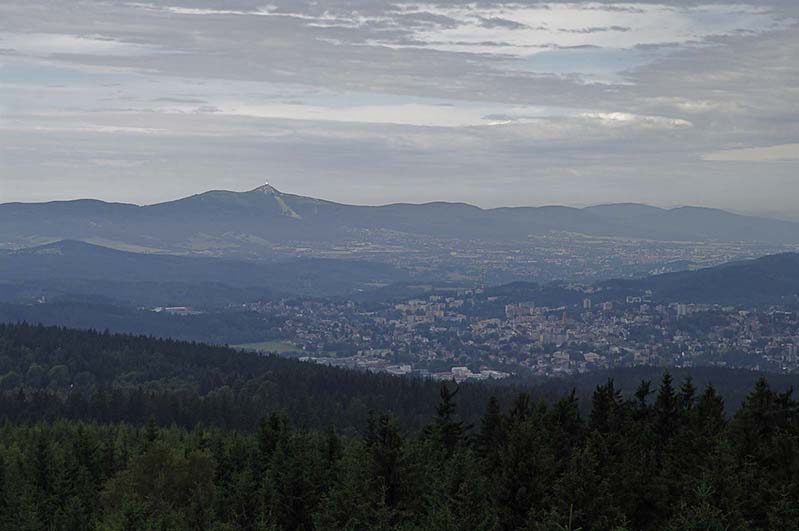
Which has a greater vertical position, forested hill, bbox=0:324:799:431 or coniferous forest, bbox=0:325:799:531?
coniferous forest, bbox=0:325:799:531

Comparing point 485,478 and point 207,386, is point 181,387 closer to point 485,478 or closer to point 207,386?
point 207,386

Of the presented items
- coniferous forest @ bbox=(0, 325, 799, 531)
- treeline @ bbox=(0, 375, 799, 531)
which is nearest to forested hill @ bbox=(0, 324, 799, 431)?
coniferous forest @ bbox=(0, 325, 799, 531)

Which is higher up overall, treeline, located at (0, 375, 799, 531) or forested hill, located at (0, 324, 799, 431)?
treeline, located at (0, 375, 799, 531)

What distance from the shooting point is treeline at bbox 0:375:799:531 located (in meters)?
27.2

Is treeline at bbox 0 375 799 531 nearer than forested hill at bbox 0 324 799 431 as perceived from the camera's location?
Yes

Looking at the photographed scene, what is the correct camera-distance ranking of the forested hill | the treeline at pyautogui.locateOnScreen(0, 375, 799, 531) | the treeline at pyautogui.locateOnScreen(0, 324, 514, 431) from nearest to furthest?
the treeline at pyautogui.locateOnScreen(0, 375, 799, 531) < the treeline at pyautogui.locateOnScreen(0, 324, 514, 431) < the forested hill

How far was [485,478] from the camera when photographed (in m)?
35.4

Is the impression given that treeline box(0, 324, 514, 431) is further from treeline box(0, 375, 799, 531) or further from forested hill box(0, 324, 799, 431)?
treeline box(0, 375, 799, 531)

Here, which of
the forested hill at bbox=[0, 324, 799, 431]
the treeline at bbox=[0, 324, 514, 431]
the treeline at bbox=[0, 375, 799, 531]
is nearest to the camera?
the treeline at bbox=[0, 375, 799, 531]

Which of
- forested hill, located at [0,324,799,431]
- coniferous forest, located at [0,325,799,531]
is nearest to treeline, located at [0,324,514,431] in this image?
forested hill, located at [0,324,799,431]

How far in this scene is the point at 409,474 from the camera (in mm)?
32625

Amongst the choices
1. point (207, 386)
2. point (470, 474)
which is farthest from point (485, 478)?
point (207, 386)

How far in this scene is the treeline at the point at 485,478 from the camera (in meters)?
27.2

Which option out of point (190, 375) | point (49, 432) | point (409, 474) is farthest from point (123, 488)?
point (190, 375)
